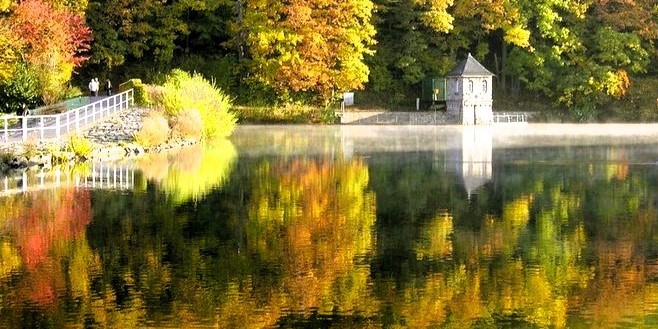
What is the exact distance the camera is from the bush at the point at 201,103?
39.9 m

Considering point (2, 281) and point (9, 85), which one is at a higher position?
point (9, 85)

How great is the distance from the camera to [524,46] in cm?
6159

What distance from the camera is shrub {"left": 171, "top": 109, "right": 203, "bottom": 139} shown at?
3878 centimetres

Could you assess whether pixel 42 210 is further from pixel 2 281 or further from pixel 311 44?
pixel 311 44

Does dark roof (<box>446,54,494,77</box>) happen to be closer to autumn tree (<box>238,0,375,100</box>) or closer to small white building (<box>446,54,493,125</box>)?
small white building (<box>446,54,493,125</box>)

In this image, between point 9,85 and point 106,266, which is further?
point 9,85

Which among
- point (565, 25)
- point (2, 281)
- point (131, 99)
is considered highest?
point (565, 25)

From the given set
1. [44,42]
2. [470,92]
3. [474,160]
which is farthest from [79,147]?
[470,92]

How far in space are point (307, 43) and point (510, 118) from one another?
1337 centimetres

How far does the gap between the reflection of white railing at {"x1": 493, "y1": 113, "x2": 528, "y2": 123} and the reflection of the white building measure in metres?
14.3

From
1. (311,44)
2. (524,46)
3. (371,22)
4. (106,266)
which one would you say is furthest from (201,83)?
(106,266)

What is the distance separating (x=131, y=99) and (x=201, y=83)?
4.19 m

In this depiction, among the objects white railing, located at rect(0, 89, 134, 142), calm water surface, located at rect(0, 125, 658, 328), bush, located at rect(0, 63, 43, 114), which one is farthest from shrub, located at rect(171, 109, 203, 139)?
calm water surface, located at rect(0, 125, 658, 328)

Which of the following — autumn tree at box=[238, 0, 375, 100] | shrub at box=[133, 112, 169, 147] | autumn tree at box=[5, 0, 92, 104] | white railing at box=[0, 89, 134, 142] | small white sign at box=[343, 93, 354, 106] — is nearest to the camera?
white railing at box=[0, 89, 134, 142]
